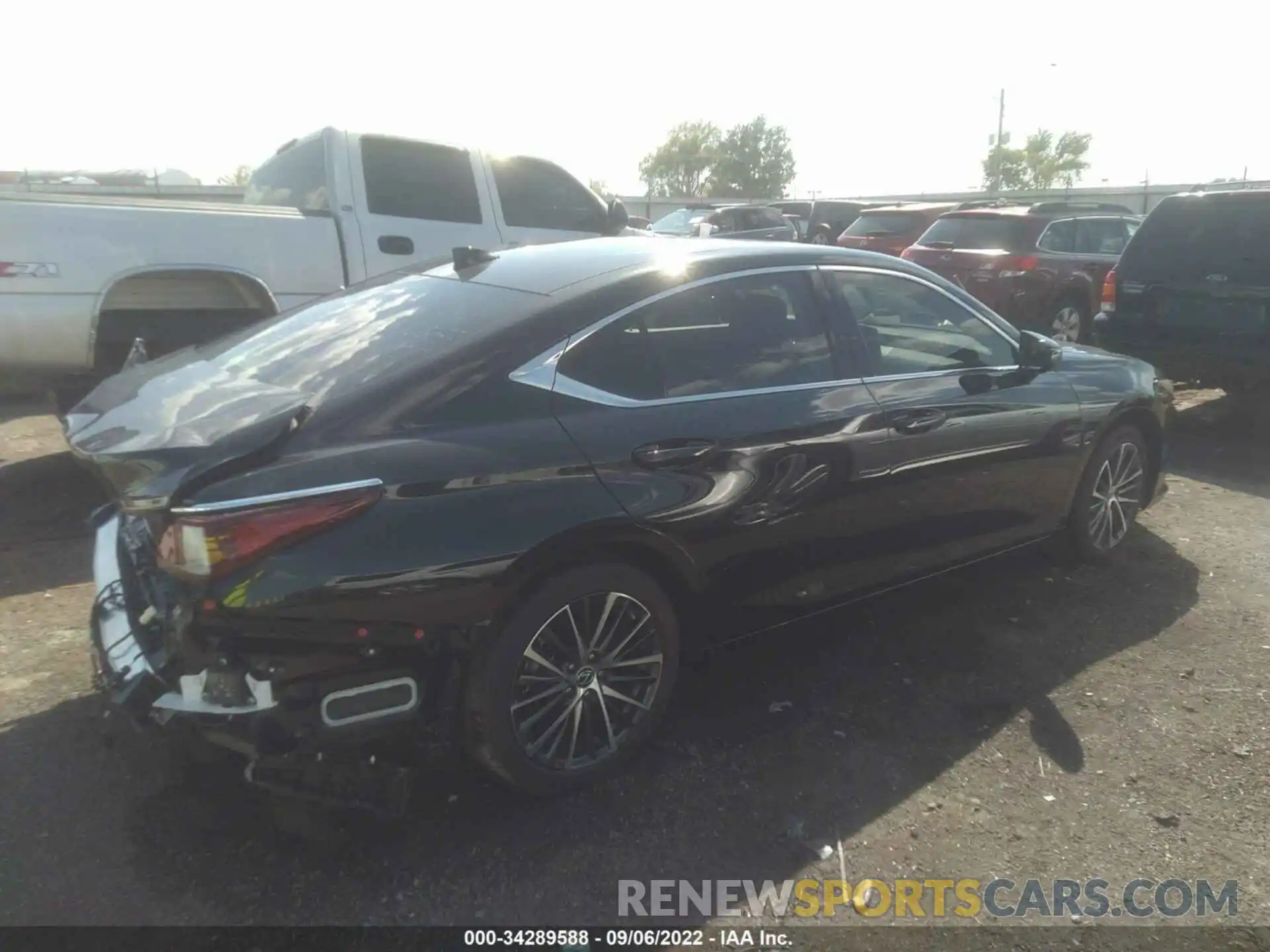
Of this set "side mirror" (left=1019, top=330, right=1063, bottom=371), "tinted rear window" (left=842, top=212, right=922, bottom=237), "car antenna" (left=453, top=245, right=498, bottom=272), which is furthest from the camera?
"tinted rear window" (left=842, top=212, right=922, bottom=237)

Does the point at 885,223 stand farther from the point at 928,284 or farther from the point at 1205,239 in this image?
the point at 928,284

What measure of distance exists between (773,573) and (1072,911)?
138 centimetres

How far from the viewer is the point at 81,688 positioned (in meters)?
3.70

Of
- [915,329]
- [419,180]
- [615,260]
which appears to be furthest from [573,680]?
[419,180]

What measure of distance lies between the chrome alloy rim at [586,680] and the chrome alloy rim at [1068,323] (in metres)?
9.37

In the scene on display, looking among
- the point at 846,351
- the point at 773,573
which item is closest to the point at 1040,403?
the point at 846,351

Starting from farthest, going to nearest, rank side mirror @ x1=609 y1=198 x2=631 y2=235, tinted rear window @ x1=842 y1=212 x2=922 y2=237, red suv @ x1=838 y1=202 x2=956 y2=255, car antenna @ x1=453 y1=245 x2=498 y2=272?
1. tinted rear window @ x1=842 y1=212 x2=922 y2=237
2. red suv @ x1=838 y1=202 x2=956 y2=255
3. side mirror @ x1=609 y1=198 x2=631 y2=235
4. car antenna @ x1=453 y1=245 x2=498 y2=272

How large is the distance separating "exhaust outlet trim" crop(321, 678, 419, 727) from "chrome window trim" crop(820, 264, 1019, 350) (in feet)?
7.04

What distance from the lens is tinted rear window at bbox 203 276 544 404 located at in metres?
2.99

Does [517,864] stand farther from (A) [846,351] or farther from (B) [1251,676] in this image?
(B) [1251,676]

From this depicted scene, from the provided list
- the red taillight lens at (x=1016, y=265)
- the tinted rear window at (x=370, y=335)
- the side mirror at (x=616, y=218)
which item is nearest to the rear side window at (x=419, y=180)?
the side mirror at (x=616, y=218)

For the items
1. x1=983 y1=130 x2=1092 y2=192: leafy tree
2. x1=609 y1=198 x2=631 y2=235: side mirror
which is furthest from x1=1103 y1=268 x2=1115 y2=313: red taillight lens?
x1=983 y1=130 x2=1092 y2=192: leafy tree

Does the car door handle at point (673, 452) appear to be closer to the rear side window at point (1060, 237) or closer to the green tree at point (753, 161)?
the rear side window at point (1060, 237)

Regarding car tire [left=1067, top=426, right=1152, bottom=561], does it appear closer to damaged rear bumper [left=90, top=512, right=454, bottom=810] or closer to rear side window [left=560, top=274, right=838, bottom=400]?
rear side window [left=560, top=274, right=838, bottom=400]
